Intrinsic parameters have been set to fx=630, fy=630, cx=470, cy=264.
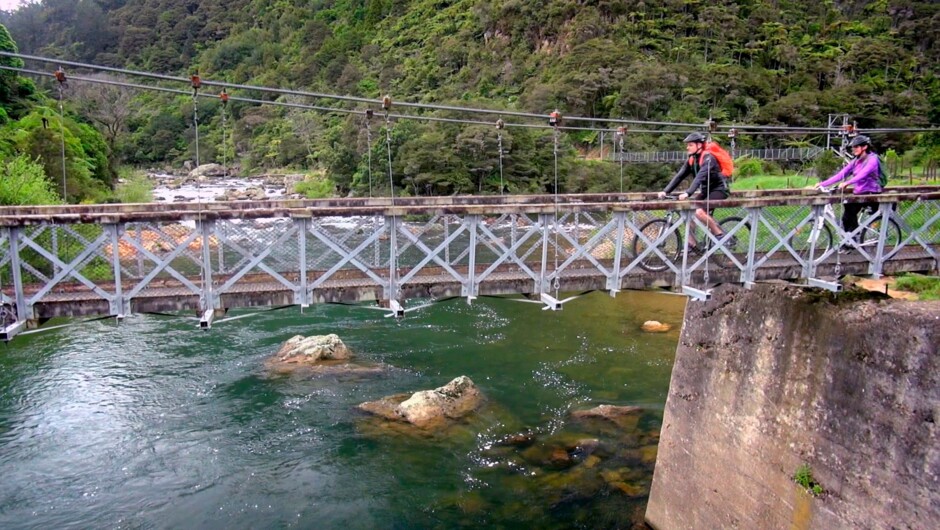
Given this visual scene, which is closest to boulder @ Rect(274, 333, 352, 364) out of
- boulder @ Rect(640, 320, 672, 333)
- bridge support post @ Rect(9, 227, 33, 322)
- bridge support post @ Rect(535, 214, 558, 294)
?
boulder @ Rect(640, 320, 672, 333)

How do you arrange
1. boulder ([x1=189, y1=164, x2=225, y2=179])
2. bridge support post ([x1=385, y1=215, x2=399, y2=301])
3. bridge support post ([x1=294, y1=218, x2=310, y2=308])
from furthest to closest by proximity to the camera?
boulder ([x1=189, y1=164, x2=225, y2=179]), bridge support post ([x1=385, y1=215, x2=399, y2=301]), bridge support post ([x1=294, y1=218, x2=310, y2=308])

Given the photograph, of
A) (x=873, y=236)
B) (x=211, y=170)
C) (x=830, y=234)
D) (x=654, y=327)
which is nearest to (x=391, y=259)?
(x=830, y=234)

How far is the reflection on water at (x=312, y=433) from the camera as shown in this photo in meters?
9.59

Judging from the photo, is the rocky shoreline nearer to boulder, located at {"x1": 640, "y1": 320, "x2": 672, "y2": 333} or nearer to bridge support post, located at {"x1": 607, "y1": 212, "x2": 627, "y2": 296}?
boulder, located at {"x1": 640, "y1": 320, "x2": 672, "y2": 333}

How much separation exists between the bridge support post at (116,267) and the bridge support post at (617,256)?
5.28 metres

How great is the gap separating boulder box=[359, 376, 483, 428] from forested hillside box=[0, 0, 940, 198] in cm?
2621

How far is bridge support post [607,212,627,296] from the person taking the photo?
7363 millimetres

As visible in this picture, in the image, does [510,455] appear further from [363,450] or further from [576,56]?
[576,56]

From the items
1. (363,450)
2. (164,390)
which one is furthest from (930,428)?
(164,390)

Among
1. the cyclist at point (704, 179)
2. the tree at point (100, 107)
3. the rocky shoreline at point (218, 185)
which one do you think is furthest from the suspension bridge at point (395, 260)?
the tree at point (100, 107)

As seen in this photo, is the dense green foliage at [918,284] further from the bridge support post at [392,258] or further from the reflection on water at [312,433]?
the bridge support post at [392,258]

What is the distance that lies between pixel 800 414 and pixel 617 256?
266 cm

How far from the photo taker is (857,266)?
829 centimetres

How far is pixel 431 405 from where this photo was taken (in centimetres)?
1231
